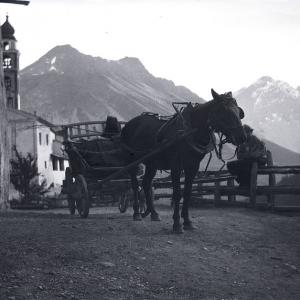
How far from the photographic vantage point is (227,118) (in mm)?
8320

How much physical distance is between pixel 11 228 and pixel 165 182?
26.3 ft

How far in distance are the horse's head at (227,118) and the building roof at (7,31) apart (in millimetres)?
58021

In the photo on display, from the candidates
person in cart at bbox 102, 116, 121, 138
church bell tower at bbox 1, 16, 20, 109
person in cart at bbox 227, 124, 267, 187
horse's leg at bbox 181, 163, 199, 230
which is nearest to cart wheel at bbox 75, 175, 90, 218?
person in cart at bbox 102, 116, 121, 138

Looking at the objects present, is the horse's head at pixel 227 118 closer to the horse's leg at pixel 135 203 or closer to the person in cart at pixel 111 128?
the horse's leg at pixel 135 203

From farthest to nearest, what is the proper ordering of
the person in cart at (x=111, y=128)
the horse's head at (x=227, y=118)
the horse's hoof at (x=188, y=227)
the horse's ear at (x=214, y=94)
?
the person in cart at (x=111, y=128) → the horse's hoof at (x=188, y=227) → the horse's ear at (x=214, y=94) → the horse's head at (x=227, y=118)

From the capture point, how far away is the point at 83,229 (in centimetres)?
898

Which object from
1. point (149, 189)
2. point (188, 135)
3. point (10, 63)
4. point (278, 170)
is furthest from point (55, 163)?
point (188, 135)

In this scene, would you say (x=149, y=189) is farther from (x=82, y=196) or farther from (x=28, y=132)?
(x=28, y=132)

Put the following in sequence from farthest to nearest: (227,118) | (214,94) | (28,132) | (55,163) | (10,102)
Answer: (10,102), (55,163), (28,132), (214,94), (227,118)

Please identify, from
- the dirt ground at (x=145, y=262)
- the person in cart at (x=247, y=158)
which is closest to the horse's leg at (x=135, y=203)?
the dirt ground at (x=145, y=262)

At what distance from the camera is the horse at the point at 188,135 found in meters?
8.38

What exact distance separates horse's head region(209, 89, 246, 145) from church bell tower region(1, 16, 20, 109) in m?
56.7

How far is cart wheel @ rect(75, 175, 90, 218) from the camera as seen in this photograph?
1170 cm

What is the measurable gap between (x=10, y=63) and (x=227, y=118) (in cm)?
5862
